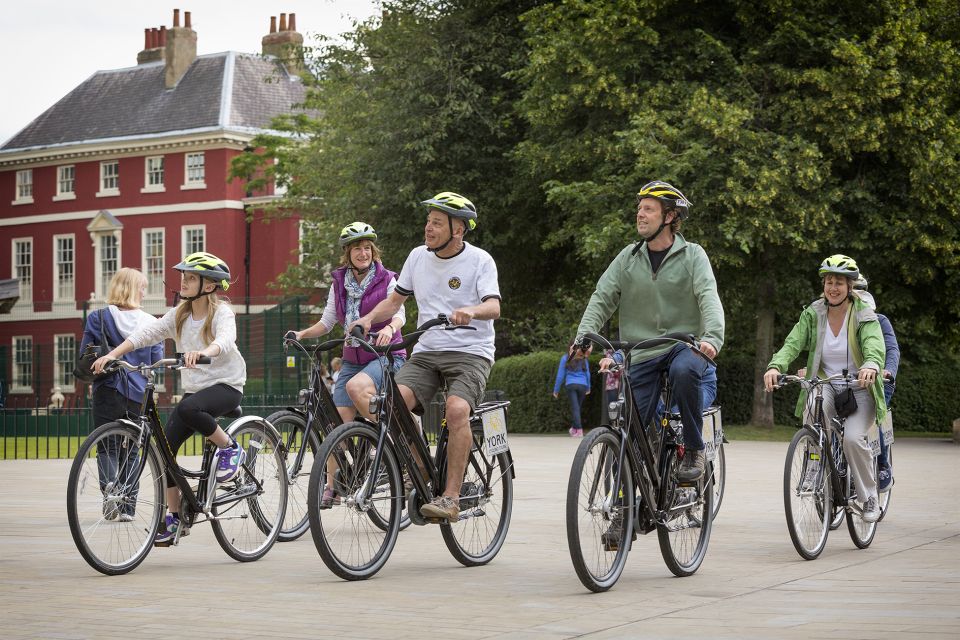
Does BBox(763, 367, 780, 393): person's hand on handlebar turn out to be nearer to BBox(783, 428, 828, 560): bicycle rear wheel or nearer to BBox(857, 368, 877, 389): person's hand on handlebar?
BBox(783, 428, 828, 560): bicycle rear wheel

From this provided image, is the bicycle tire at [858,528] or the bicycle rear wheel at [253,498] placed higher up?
the bicycle rear wheel at [253,498]

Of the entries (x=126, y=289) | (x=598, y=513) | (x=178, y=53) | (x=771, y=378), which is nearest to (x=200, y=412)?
(x=598, y=513)

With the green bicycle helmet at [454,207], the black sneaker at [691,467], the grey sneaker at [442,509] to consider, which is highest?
the green bicycle helmet at [454,207]

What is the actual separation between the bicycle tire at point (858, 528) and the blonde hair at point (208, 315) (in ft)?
13.2

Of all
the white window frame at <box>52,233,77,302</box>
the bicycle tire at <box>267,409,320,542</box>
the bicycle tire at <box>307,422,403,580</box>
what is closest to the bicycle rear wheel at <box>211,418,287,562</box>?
the bicycle tire at <box>267,409,320,542</box>

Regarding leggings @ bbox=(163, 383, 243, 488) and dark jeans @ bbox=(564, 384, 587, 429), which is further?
dark jeans @ bbox=(564, 384, 587, 429)

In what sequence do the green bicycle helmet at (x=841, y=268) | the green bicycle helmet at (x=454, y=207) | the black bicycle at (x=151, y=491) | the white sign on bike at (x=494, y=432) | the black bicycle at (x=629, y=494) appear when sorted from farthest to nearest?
the green bicycle helmet at (x=841, y=268) < the green bicycle helmet at (x=454, y=207) < the white sign on bike at (x=494, y=432) < the black bicycle at (x=151, y=491) < the black bicycle at (x=629, y=494)

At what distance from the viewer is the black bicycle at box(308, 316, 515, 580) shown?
7566mm

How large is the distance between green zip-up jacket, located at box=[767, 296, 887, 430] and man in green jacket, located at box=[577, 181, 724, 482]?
1546 mm

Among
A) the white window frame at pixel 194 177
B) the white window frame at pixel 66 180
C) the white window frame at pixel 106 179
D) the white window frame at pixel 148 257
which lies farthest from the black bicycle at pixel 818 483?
the white window frame at pixel 66 180

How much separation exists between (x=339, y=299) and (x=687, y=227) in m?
17.0

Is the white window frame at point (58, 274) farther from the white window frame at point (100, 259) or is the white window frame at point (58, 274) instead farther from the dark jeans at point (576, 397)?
the dark jeans at point (576, 397)

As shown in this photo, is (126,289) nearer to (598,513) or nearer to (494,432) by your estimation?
(494,432)

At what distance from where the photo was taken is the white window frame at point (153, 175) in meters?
60.9
